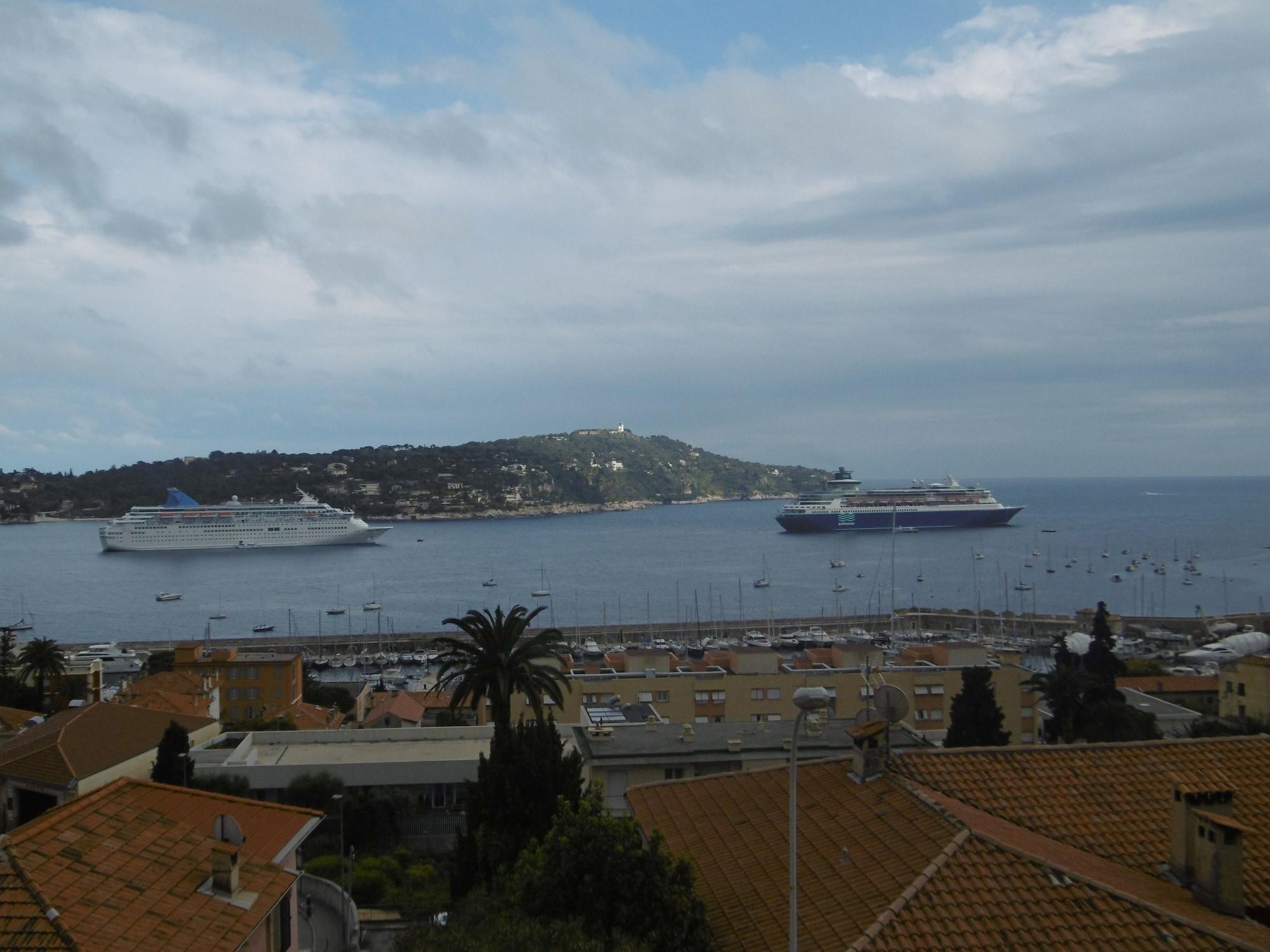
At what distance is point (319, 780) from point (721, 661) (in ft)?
51.8

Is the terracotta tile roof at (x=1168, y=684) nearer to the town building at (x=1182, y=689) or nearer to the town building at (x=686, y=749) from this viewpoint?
the town building at (x=1182, y=689)

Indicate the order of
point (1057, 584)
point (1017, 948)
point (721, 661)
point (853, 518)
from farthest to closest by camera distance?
1. point (853, 518)
2. point (1057, 584)
3. point (721, 661)
4. point (1017, 948)

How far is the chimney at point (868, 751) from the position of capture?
19.9 feet

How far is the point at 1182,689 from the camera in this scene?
25.0m

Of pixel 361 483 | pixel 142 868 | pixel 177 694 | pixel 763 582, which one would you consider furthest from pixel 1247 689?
pixel 361 483

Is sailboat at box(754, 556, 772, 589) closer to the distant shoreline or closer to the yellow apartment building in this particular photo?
the yellow apartment building

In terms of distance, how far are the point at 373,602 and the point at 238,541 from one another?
42006mm

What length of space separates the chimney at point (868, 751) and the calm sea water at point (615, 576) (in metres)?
42.8

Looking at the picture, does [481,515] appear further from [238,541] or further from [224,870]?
[224,870]

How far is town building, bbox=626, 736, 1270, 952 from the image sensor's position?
4.34 meters

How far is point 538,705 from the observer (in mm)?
11305

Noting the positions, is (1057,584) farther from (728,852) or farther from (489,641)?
(728,852)

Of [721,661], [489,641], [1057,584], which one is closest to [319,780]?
[489,641]

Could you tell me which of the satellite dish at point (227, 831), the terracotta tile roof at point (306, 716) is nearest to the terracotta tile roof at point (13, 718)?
the terracotta tile roof at point (306, 716)
